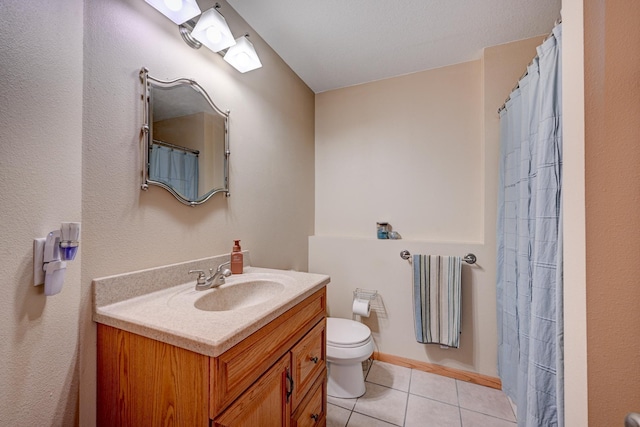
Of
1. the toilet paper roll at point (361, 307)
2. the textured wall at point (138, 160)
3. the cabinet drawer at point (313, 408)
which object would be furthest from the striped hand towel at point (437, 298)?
the textured wall at point (138, 160)

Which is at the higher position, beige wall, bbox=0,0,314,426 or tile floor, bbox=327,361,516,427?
beige wall, bbox=0,0,314,426

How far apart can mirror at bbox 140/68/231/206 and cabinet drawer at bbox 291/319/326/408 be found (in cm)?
82

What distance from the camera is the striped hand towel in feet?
5.81

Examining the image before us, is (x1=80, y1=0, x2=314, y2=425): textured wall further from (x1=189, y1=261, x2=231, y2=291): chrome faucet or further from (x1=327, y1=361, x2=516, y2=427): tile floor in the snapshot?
(x1=327, y1=361, x2=516, y2=427): tile floor

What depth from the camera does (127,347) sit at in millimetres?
753

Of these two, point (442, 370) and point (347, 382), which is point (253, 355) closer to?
point (347, 382)

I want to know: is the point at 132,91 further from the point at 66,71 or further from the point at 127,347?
the point at 127,347

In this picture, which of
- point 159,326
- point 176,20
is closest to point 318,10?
point 176,20

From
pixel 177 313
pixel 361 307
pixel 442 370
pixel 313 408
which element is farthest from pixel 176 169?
pixel 442 370

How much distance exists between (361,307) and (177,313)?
1470 millimetres

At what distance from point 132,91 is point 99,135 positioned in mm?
223

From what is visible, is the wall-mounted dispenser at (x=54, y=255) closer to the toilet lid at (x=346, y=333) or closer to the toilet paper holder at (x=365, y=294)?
the toilet lid at (x=346, y=333)

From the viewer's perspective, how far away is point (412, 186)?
6.73 ft

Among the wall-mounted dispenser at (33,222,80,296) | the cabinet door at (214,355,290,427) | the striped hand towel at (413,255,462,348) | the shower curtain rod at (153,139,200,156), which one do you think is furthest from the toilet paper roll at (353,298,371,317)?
the wall-mounted dispenser at (33,222,80,296)
